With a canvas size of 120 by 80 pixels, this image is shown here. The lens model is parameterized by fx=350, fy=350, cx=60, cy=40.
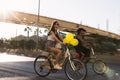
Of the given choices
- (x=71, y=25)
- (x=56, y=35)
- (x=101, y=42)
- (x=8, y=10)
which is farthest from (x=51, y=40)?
(x=71, y=25)

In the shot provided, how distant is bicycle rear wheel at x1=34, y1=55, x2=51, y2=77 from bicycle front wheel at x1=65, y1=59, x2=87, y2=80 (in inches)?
37.3

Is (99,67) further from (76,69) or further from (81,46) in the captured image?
(76,69)

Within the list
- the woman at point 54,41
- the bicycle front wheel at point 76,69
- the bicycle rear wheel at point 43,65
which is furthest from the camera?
the bicycle rear wheel at point 43,65

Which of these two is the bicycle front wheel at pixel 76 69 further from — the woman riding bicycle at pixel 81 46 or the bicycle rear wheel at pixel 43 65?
the woman riding bicycle at pixel 81 46

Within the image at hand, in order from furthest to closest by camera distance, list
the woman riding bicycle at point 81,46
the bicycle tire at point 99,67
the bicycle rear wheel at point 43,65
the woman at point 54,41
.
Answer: the bicycle tire at point 99,67 < the woman riding bicycle at point 81,46 < the bicycle rear wheel at point 43,65 < the woman at point 54,41

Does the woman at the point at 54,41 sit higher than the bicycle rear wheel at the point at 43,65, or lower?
higher

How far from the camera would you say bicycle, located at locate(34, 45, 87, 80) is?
9.30 meters

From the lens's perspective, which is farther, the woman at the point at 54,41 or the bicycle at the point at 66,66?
the woman at the point at 54,41

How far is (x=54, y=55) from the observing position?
408 inches

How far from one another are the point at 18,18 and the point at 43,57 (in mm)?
56682

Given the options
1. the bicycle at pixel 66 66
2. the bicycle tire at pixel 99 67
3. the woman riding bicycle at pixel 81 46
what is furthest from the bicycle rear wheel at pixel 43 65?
the bicycle tire at pixel 99 67

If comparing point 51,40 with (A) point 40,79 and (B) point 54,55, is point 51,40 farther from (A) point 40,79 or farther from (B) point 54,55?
(A) point 40,79

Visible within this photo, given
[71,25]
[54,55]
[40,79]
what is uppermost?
[71,25]

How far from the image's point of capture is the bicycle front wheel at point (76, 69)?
30.3 ft
